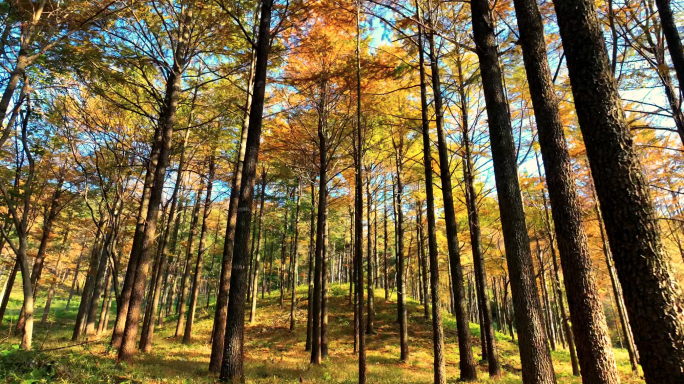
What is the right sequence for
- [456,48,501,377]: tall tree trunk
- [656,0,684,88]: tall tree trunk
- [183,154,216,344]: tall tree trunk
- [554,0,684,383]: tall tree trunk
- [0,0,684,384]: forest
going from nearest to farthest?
[554,0,684,383]: tall tree trunk
[0,0,684,384]: forest
[656,0,684,88]: tall tree trunk
[456,48,501,377]: tall tree trunk
[183,154,216,344]: tall tree trunk

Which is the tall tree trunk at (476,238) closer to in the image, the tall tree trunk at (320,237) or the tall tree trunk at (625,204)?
the tall tree trunk at (320,237)

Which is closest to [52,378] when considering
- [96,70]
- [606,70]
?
[96,70]

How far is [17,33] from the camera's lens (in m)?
8.47

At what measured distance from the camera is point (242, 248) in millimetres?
6258

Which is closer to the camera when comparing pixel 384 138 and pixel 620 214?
pixel 620 214

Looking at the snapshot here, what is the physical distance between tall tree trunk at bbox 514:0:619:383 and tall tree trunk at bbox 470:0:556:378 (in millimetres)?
821

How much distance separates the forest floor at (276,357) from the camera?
5.28 m

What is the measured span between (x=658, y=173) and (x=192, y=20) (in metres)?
19.7

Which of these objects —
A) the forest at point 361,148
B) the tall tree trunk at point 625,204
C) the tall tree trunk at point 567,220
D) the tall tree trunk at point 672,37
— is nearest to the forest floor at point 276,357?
the forest at point 361,148

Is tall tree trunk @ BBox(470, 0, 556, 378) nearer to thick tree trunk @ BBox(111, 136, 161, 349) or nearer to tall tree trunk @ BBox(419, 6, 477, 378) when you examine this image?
tall tree trunk @ BBox(419, 6, 477, 378)

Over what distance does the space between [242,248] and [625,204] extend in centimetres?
581

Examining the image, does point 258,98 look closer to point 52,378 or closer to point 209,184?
point 52,378

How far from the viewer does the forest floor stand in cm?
528

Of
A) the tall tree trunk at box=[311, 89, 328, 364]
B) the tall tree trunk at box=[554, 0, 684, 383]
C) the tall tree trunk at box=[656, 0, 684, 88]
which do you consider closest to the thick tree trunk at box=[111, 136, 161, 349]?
the tall tree trunk at box=[311, 89, 328, 364]
